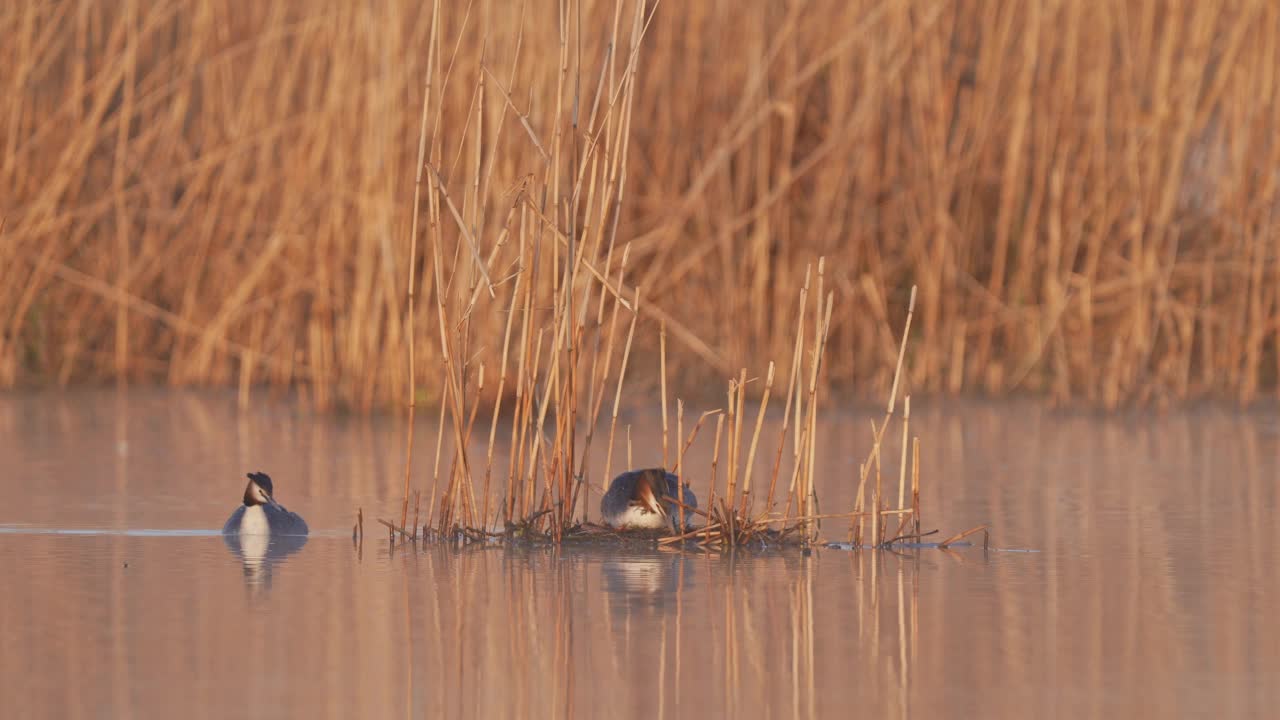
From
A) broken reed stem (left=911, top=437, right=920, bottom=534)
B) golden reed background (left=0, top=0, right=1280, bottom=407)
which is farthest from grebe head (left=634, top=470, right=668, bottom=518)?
golden reed background (left=0, top=0, right=1280, bottom=407)

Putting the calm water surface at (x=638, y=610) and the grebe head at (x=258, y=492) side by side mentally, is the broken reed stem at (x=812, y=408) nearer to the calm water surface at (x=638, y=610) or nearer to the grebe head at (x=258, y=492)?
the calm water surface at (x=638, y=610)

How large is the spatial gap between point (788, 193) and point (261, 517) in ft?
12.3

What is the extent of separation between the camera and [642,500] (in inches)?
171

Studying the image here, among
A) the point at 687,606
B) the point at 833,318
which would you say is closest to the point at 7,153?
the point at 833,318

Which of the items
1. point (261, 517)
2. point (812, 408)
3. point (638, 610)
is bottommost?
point (638, 610)

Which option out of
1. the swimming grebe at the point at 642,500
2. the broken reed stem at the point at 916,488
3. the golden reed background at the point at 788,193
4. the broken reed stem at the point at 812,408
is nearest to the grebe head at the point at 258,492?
the swimming grebe at the point at 642,500

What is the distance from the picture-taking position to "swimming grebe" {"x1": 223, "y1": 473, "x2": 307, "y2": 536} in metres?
4.45

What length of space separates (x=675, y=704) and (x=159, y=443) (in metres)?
3.85

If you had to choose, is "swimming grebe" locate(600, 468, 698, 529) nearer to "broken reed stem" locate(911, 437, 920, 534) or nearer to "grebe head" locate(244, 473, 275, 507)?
A: "broken reed stem" locate(911, 437, 920, 534)

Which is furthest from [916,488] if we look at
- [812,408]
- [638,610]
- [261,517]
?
[261,517]

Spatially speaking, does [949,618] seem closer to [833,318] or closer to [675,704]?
[675,704]

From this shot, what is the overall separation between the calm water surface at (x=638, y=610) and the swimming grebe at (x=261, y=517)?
0.23ft

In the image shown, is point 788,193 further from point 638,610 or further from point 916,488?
point 638,610

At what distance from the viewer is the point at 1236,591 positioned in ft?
12.7
